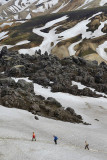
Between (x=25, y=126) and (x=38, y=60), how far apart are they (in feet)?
197

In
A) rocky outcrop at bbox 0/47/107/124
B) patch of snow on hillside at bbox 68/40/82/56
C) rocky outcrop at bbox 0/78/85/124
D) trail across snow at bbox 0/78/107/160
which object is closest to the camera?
trail across snow at bbox 0/78/107/160

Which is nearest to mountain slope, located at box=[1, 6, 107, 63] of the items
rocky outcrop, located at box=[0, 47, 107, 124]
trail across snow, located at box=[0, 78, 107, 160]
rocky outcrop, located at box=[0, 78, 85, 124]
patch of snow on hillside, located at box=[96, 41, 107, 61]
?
→ patch of snow on hillside, located at box=[96, 41, 107, 61]

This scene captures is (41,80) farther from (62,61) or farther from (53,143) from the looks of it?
(53,143)

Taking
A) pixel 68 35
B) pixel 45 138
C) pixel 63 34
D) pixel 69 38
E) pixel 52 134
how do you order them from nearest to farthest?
pixel 45 138 → pixel 52 134 → pixel 69 38 → pixel 68 35 → pixel 63 34

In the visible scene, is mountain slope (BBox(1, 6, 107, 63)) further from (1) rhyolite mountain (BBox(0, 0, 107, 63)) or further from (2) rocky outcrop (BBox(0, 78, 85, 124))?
(2) rocky outcrop (BBox(0, 78, 85, 124))

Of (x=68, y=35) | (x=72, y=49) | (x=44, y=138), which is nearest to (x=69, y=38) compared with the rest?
(x=68, y=35)

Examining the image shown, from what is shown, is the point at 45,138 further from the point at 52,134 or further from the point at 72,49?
A: the point at 72,49

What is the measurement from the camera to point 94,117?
56.4 metres

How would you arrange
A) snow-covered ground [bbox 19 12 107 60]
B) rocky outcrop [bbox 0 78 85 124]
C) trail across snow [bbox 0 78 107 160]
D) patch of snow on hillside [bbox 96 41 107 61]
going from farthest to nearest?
snow-covered ground [bbox 19 12 107 60] < patch of snow on hillside [bbox 96 41 107 61] < rocky outcrop [bbox 0 78 85 124] < trail across snow [bbox 0 78 107 160]

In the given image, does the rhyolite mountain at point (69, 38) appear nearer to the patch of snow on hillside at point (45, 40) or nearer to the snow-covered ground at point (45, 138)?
the patch of snow on hillside at point (45, 40)

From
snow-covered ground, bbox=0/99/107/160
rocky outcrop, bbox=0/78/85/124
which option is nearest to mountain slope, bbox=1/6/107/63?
rocky outcrop, bbox=0/78/85/124

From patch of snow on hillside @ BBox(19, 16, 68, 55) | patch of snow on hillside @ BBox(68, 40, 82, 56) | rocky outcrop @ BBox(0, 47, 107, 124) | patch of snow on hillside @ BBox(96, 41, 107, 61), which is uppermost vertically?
rocky outcrop @ BBox(0, 47, 107, 124)

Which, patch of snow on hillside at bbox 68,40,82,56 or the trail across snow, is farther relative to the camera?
patch of snow on hillside at bbox 68,40,82,56

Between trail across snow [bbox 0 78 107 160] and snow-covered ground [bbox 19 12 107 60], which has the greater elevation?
trail across snow [bbox 0 78 107 160]
